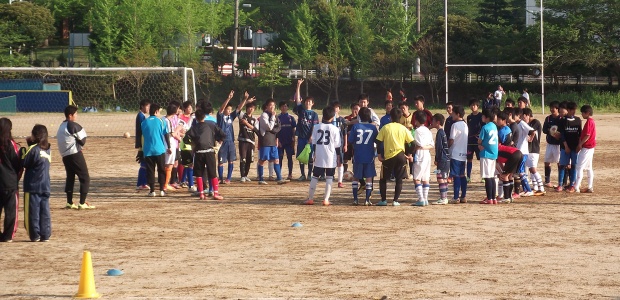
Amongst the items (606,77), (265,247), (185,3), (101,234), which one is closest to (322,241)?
(265,247)

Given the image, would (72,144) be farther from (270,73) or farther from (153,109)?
(270,73)

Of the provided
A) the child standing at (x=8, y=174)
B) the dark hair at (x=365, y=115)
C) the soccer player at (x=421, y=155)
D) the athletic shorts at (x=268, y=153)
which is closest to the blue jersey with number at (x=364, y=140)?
the dark hair at (x=365, y=115)

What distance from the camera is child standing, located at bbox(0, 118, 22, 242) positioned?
38.1ft

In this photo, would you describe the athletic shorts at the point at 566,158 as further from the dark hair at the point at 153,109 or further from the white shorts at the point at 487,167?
the dark hair at the point at 153,109

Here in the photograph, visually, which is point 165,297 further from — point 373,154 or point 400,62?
point 400,62

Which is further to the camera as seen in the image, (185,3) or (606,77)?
(185,3)

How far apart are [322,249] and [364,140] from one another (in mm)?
3915

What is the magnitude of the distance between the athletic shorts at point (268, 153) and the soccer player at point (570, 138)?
5.54 meters

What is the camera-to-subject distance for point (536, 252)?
1085cm

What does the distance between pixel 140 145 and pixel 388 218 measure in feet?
17.6

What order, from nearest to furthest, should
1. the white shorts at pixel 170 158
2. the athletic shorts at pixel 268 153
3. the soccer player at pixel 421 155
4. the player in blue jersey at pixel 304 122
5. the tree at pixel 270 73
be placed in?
the soccer player at pixel 421 155 → the white shorts at pixel 170 158 → the player in blue jersey at pixel 304 122 → the athletic shorts at pixel 268 153 → the tree at pixel 270 73

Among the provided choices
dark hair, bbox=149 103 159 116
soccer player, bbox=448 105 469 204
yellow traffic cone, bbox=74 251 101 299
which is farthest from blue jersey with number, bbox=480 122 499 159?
yellow traffic cone, bbox=74 251 101 299

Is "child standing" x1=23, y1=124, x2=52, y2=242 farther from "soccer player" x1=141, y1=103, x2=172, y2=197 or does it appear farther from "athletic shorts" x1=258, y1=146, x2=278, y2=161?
"athletic shorts" x1=258, y1=146, x2=278, y2=161

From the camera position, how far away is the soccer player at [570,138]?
16406 mm
